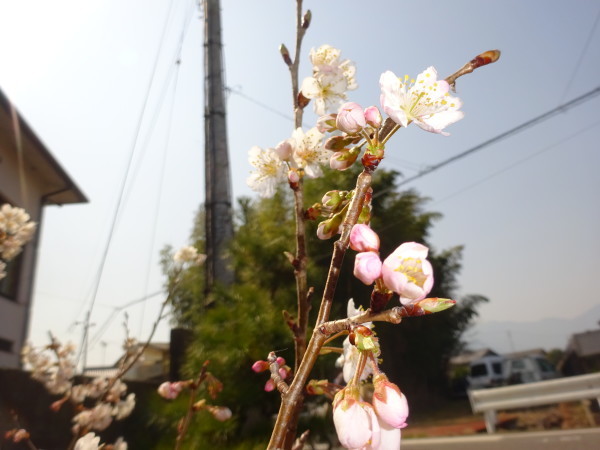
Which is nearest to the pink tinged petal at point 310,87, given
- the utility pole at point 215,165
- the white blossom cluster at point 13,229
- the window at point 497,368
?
the white blossom cluster at point 13,229

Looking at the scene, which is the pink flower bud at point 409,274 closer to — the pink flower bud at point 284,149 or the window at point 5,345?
the pink flower bud at point 284,149

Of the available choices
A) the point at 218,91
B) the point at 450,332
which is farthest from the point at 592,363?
the point at 218,91

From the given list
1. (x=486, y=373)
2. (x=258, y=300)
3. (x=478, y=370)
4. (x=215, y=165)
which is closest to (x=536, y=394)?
(x=258, y=300)

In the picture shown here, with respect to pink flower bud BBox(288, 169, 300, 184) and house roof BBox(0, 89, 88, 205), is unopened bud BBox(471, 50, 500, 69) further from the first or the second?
house roof BBox(0, 89, 88, 205)

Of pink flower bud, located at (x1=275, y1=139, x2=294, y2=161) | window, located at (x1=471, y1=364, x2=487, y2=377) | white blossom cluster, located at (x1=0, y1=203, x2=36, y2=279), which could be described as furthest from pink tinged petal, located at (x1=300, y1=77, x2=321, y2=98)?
window, located at (x1=471, y1=364, x2=487, y2=377)

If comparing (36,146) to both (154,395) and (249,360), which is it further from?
(249,360)
